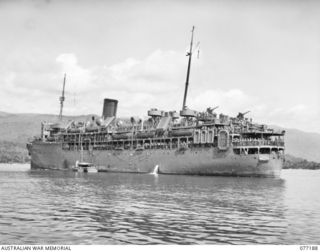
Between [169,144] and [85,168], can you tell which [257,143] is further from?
[85,168]

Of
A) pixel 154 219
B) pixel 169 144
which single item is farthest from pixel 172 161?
pixel 154 219

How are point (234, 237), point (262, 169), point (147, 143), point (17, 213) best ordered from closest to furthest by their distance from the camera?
1. point (234, 237)
2. point (17, 213)
3. point (262, 169)
4. point (147, 143)

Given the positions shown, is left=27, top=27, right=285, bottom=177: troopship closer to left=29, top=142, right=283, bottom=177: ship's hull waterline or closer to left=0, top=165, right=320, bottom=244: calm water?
left=29, top=142, right=283, bottom=177: ship's hull waterline

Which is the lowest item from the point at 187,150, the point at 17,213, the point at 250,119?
the point at 17,213

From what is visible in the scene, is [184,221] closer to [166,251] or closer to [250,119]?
[166,251]

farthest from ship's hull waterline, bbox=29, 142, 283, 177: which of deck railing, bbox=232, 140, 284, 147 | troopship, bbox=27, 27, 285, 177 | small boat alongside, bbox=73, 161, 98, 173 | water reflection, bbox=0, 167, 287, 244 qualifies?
water reflection, bbox=0, 167, 287, 244

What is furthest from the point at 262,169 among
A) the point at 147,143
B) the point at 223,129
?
the point at 147,143

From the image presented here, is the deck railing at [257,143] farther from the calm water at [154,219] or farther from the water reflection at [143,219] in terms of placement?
the water reflection at [143,219]
